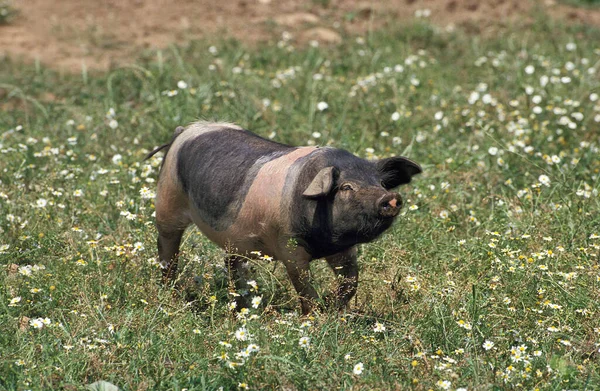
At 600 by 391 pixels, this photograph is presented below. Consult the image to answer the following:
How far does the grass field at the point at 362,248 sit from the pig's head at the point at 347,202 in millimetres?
375

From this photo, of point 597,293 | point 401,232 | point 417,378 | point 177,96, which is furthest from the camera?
point 177,96

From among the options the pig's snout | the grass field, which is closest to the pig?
the pig's snout

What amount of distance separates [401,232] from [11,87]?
4510 millimetres

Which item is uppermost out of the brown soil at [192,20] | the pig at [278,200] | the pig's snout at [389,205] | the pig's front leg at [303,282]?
the pig's snout at [389,205]

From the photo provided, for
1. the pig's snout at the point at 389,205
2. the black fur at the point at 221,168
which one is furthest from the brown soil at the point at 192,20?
the pig's snout at the point at 389,205

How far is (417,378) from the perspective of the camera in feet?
14.0

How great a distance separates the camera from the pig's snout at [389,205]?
457cm

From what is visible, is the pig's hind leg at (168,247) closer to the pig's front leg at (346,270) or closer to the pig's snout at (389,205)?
the pig's front leg at (346,270)

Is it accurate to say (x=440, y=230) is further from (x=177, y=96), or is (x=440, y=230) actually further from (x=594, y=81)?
(x=594, y=81)

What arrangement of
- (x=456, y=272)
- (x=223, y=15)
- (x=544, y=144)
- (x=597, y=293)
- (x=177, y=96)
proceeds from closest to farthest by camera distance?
(x=597, y=293), (x=456, y=272), (x=544, y=144), (x=177, y=96), (x=223, y=15)

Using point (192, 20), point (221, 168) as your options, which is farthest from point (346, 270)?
point (192, 20)

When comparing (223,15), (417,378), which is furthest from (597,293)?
(223,15)

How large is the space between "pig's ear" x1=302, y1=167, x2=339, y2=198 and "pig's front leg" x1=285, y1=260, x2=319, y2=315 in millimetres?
411

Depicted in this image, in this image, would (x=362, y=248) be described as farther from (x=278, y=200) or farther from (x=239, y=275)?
(x=278, y=200)
